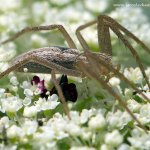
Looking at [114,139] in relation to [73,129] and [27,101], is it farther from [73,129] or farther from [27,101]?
[27,101]

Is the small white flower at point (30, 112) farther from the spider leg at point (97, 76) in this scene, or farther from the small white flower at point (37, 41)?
the small white flower at point (37, 41)

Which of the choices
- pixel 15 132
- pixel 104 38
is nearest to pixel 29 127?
pixel 15 132

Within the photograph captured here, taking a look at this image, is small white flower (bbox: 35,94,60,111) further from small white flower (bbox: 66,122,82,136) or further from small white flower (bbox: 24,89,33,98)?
small white flower (bbox: 66,122,82,136)

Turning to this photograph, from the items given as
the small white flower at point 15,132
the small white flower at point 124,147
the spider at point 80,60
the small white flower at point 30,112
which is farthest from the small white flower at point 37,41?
the small white flower at point 124,147

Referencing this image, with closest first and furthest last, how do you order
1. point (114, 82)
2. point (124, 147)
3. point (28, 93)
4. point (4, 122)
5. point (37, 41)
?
1. point (124, 147)
2. point (4, 122)
3. point (28, 93)
4. point (114, 82)
5. point (37, 41)

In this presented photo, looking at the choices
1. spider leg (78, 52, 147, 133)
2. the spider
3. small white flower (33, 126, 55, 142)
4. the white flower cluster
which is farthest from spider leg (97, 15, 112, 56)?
small white flower (33, 126, 55, 142)

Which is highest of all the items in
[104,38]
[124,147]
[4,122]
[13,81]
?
[104,38]

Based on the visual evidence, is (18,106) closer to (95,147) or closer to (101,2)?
(95,147)

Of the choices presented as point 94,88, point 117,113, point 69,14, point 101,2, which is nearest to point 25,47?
point 69,14
